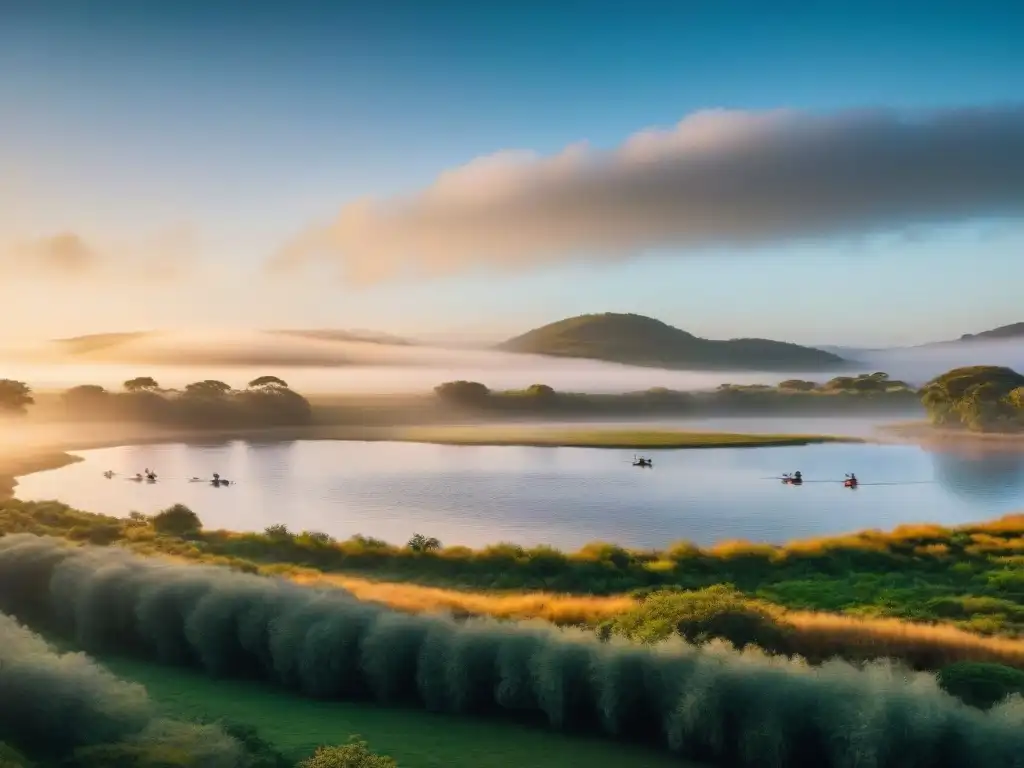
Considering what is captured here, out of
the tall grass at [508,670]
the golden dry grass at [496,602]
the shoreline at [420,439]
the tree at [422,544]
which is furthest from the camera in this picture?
the shoreline at [420,439]

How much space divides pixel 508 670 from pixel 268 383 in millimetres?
15756

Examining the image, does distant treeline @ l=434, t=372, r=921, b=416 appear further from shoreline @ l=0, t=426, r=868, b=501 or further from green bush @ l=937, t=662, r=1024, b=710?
green bush @ l=937, t=662, r=1024, b=710

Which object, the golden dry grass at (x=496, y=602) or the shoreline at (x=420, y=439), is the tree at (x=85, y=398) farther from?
the golden dry grass at (x=496, y=602)

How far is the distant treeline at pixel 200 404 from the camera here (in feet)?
79.2

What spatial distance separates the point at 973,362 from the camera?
2353 centimetres

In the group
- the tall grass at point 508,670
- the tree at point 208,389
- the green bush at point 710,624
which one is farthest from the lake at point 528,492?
the green bush at point 710,624

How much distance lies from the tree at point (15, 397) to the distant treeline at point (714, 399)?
37.7ft

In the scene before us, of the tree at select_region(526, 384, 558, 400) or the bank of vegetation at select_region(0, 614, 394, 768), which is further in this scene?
the tree at select_region(526, 384, 558, 400)

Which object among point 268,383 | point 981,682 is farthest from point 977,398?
point 268,383

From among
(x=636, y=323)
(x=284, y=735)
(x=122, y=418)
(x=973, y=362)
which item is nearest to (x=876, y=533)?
(x=973, y=362)

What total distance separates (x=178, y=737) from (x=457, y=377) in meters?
17.6

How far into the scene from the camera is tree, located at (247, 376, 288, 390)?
→ 24797 mm

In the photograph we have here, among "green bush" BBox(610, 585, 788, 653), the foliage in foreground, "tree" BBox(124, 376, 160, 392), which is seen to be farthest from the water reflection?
"tree" BBox(124, 376, 160, 392)

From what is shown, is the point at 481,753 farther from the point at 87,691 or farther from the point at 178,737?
the point at 87,691
